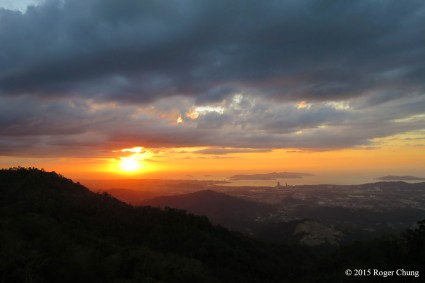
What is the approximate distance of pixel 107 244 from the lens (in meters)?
47.9

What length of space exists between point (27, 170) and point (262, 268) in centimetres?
7537

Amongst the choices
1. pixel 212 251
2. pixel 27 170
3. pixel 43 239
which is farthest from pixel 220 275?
pixel 27 170

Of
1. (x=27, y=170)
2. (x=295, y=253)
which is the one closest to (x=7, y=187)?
(x=27, y=170)

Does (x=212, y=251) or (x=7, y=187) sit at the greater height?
(x=7, y=187)

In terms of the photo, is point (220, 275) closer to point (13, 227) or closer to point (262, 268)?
point (262, 268)

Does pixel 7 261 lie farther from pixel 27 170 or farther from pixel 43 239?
pixel 27 170

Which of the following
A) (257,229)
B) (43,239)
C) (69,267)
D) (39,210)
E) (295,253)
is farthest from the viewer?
(257,229)

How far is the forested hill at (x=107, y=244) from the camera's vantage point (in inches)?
1277

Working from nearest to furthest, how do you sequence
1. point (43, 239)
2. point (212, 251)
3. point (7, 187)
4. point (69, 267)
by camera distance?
point (69, 267) < point (43, 239) < point (212, 251) < point (7, 187)

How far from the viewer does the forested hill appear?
106 ft

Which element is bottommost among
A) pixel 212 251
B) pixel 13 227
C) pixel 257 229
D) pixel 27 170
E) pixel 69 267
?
pixel 257 229

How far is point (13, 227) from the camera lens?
4016cm

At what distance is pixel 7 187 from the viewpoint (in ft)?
274

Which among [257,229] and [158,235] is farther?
[257,229]
